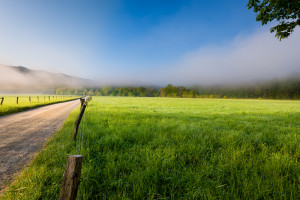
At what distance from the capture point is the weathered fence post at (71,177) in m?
1.35

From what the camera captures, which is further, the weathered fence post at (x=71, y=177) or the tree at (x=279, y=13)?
the tree at (x=279, y=13)

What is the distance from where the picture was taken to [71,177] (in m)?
1.36

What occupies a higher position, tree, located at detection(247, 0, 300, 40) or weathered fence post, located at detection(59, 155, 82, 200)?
tree, located at detection(247, 0, 300, 40)

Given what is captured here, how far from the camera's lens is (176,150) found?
12.2ft

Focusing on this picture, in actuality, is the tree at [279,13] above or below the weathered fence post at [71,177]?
above

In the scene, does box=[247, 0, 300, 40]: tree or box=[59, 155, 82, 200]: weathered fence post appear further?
box=[247, 0, 300, 40]: tree

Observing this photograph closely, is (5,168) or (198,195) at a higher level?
(198,195)

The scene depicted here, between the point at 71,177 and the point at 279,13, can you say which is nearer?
the point at 71,177

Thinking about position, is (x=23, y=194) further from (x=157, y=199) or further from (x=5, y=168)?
(x=157, y=199)

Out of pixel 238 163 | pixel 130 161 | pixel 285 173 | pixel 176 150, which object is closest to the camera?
pixel 285 173

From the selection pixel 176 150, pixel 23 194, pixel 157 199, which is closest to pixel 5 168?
pixel 23 194

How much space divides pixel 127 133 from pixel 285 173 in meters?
4.63

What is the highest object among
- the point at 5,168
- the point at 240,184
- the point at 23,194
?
the point at 240,184

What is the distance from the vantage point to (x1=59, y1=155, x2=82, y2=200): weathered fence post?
53.2 inches
